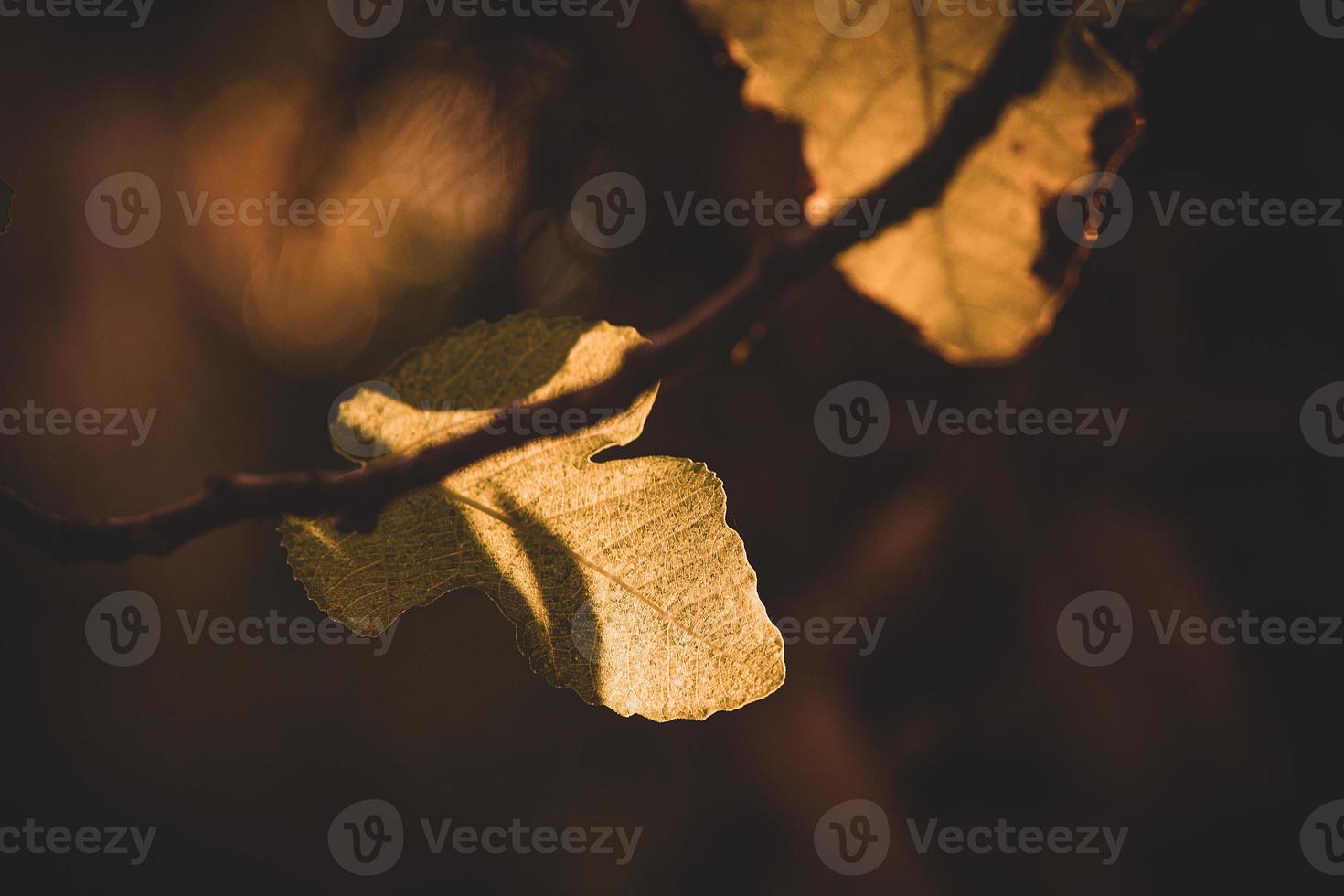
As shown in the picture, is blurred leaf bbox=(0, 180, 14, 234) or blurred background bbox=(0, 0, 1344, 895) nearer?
blurred leaf bbox=(0, 180, 14, 234)

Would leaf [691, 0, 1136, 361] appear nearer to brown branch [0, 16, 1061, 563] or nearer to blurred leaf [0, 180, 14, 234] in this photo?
brown branch [0, 16, 1061, 563]

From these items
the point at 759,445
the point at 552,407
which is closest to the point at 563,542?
the point at 552,407

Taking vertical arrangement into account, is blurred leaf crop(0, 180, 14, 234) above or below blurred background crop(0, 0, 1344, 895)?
above

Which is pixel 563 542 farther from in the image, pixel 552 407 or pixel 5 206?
pixel 5 206

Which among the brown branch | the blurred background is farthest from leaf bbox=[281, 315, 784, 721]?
the blurred background

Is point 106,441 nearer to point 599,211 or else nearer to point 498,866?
point 498,866

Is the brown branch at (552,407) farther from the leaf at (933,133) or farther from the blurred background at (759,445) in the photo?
the blurred background at (759,445)

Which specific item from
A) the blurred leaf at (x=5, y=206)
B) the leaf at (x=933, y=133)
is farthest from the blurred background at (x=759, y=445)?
the blurred leaf at (x=5, y=206)
